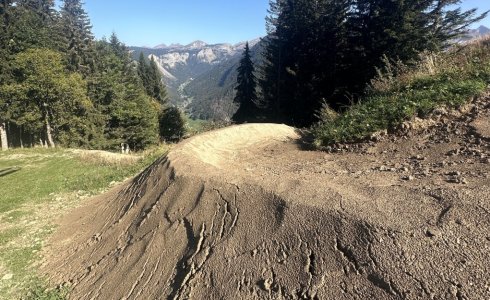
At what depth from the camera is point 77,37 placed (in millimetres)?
38438

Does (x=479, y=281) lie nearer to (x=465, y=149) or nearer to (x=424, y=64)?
(x=465, y=149)

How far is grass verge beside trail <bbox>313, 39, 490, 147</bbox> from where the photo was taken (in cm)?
612

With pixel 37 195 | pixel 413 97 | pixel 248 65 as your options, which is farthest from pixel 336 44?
pixel 37 195

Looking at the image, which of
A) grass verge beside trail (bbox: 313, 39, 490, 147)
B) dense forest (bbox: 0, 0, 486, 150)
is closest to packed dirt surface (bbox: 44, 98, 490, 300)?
grass verge beside trail (bbox: 313, 39, 490, 147)

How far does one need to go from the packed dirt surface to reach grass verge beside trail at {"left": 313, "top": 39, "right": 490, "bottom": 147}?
332 millimetres

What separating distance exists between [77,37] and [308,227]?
42385 millimetres

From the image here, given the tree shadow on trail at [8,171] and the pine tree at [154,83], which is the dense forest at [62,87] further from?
the tree shadow on trail at [8,171]

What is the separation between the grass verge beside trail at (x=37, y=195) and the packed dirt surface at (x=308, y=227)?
0.56 metres

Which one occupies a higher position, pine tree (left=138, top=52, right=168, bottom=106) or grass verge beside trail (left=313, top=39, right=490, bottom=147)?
pine tree (left=138, top=52, right=168, bottom=106)

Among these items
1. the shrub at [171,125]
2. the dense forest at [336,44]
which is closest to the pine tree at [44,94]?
the dense forest at [336,44]

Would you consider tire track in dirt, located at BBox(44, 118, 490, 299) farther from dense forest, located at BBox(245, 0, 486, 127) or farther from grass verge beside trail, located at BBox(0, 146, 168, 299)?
dense forest, located at BBox(245, 0, 486, 127)

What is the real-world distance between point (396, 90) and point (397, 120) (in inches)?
64.7

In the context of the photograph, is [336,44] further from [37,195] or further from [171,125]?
[171,125]

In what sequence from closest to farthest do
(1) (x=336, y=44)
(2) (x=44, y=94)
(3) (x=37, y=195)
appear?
(3) (x=37, y=195)
(1) (x=336, y=44)
(2) (x=44, y=94)
